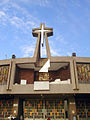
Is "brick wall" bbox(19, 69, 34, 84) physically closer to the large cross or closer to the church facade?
the church facade

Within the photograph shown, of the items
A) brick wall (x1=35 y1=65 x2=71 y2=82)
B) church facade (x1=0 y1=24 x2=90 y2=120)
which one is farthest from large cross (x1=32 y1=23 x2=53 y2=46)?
brick wall (x1=35 y1=65 x2=71 y2=82)

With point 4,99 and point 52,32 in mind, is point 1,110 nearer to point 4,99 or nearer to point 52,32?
point 4,99

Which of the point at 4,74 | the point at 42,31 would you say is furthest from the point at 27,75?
the point at 42,31

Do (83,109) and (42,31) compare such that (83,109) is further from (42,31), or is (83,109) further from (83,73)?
(42,31)

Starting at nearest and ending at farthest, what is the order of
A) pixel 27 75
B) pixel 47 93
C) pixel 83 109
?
pixel 47 93
pixel 83 109
pixel 27 75

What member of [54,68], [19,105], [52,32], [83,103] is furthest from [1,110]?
[52,32]

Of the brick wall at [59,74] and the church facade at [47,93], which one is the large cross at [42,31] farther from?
the brick wall at [59,74]

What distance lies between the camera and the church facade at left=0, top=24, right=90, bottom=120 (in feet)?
53.5

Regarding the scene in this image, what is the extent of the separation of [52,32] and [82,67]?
761 centimetres

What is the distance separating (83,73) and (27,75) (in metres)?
8.46

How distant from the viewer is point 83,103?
18.1 meters

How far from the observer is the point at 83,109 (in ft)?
58.3

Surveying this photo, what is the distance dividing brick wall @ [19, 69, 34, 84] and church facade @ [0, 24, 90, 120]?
0.77 metres

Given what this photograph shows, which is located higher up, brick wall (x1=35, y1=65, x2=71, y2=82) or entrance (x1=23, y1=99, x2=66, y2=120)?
brick wall (x1=35, y1=65, x2=71, y2=82)
